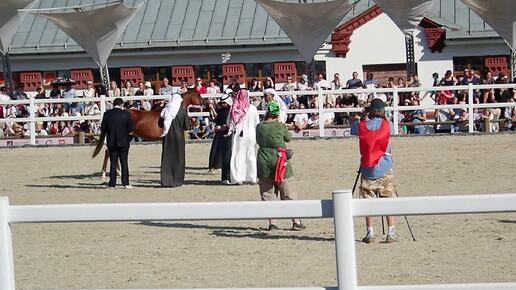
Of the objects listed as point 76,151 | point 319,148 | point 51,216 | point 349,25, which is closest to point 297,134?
point 319,148

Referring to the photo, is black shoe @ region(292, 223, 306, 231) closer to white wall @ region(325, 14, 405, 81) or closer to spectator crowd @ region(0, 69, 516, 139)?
spectator crowd @ region(0, 69, 516, 139)

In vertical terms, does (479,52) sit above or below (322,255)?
above

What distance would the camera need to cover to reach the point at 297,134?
92.0ft

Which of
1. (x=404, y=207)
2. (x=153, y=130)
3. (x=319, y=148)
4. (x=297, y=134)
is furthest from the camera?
(x=297, y=134)

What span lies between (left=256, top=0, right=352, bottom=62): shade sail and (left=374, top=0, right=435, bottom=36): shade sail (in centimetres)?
112

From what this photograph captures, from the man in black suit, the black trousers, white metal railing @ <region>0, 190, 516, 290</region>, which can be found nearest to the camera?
white metal railing @ <region>0, 190, 516, 290</region>

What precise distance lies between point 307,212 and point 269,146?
6308 millimetres

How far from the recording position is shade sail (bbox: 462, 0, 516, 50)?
28.7 meters

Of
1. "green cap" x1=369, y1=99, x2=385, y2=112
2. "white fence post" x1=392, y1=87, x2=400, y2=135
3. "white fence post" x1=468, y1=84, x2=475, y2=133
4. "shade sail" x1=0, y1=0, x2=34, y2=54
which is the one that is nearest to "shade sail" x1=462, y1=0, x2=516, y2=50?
"white fence post" x1=468, y1=84, x2=475, y2=133

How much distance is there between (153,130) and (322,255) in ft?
29.6

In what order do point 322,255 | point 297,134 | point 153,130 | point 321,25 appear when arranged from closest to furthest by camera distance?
point 322,255 → point 153,130 → point 297,134 → point 321,25

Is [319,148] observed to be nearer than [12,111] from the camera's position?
Yes

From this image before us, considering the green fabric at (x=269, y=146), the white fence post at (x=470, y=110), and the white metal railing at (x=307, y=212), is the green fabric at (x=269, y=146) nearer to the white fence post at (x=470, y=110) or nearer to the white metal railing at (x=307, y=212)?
the white metal railing at (x=307, y=212)

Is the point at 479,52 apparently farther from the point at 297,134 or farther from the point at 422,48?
the point at 297,134
